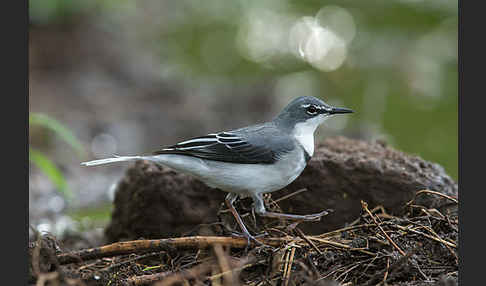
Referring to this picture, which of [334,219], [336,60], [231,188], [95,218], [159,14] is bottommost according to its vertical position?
[95,218]

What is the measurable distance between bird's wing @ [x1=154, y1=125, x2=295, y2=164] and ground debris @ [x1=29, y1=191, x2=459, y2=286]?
63 cm

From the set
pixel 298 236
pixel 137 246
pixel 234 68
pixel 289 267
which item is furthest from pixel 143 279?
pixel 234 68

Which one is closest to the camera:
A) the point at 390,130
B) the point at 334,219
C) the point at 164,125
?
the point at 334,219

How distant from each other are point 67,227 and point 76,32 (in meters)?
6.37

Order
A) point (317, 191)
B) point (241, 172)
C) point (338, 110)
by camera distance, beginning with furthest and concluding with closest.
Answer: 1. point (317, 191)
2. point (338, 110)
3. point (241, 172)

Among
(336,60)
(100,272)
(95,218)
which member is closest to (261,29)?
(336,60)

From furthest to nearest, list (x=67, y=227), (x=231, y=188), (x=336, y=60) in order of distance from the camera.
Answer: (x=336, y=60), (x=67, y=227), (x=231, y=188)

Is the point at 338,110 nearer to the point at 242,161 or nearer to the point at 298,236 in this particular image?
the point at 242,161

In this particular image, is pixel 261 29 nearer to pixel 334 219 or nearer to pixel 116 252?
pixel 334 219

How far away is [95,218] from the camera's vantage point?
7.46m

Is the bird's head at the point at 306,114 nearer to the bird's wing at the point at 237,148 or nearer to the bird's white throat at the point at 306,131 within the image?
the bird's white throat at the point at 306,131

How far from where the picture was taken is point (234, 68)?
14273 millimetres

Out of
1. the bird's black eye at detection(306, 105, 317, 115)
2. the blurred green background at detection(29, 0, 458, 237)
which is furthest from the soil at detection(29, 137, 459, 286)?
the blurred green background at detection(29, 0, 458, 237)

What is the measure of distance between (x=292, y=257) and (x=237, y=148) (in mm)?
1128
